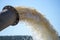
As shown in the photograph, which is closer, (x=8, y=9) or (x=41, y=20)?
(x=8, y=9)

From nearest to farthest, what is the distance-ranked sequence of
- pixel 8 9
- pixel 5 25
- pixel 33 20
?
pixel 5 25 < pixel 8 9 < pixel 33 20

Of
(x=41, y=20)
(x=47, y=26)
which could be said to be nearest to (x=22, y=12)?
(x=41, y=20)

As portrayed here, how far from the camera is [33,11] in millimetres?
1462

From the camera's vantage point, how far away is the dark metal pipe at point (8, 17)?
1147mm

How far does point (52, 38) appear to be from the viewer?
166cm

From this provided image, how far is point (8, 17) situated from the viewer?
47.3 inches

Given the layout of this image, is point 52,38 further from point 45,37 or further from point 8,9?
point 8,9

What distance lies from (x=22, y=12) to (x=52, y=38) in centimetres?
39

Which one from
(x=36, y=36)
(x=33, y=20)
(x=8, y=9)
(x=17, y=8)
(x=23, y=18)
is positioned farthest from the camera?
(x=36, y=36)

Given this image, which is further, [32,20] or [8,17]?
[32,20]

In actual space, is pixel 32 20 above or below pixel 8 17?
above

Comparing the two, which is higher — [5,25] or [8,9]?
[8,9]

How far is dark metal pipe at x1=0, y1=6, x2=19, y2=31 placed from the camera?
115cm

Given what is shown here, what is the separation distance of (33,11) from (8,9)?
23 cm
